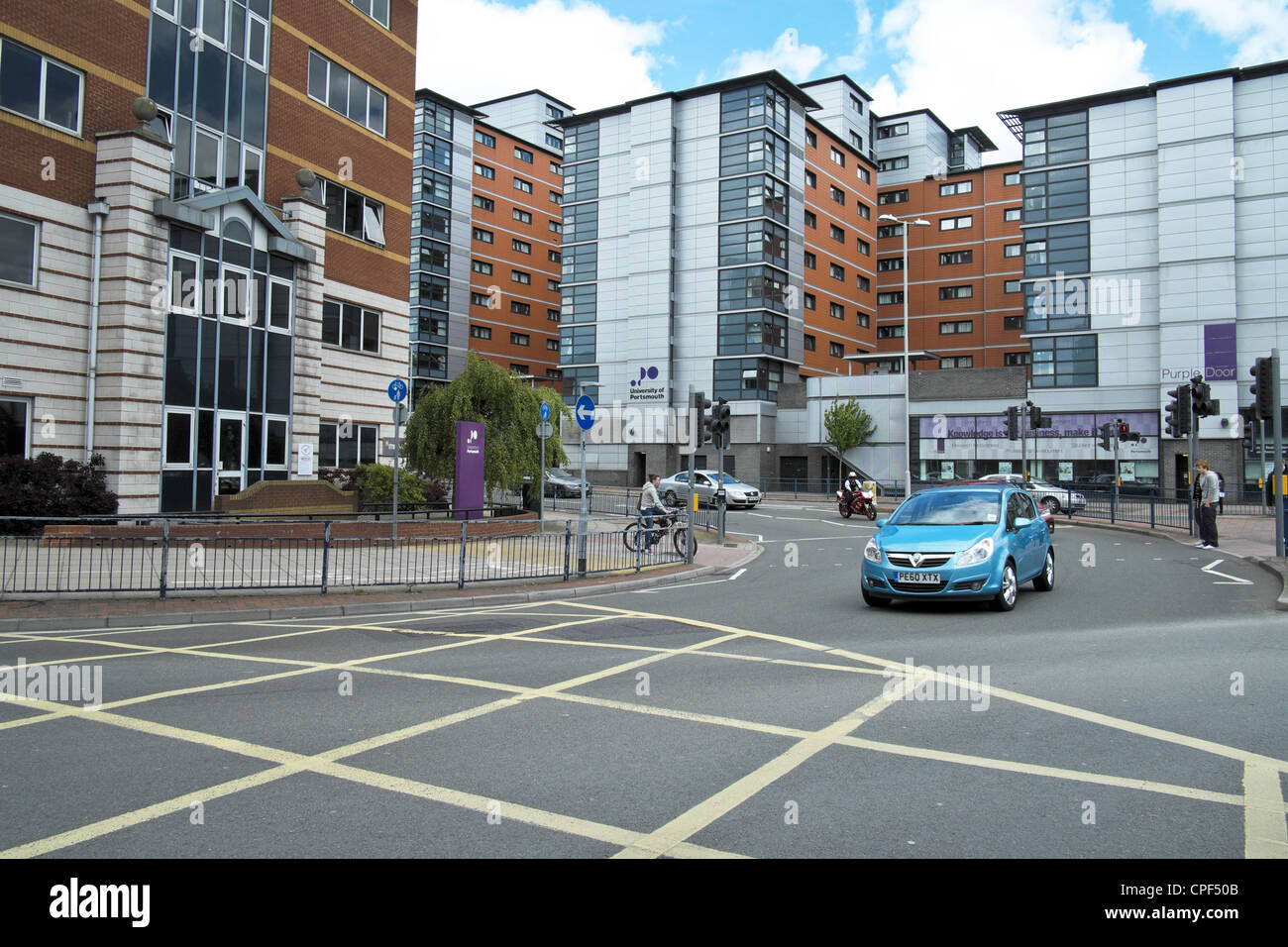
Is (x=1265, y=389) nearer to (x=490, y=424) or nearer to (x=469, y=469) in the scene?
(x=469, y=469)

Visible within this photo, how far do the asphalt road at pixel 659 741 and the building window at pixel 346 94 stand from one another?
827 inches

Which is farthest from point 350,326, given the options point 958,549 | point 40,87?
point 958,549

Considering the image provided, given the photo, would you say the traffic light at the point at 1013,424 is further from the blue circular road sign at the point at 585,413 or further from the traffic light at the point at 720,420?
the blue circular road sign at the point at 585,413

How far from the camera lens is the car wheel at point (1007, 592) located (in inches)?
425

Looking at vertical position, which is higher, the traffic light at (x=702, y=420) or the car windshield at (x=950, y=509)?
the traffic light at (x=702, y=420)

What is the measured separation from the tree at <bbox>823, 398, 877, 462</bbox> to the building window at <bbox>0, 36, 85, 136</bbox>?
4041 centimetres

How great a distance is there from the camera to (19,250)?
715 inches

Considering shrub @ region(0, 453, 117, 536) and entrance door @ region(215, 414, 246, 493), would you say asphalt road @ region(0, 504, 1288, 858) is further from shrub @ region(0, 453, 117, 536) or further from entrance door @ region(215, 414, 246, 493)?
entrance door @ region(215, 414, 246, 493)

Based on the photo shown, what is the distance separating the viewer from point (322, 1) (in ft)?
84.9

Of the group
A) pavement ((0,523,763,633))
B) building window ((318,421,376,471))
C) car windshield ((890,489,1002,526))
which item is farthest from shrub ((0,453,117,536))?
car windshield ((890,489,1002,526))

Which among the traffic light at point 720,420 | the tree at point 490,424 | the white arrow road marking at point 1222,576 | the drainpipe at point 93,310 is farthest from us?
the tree at point 490,424

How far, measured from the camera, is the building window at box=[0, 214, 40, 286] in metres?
18.0

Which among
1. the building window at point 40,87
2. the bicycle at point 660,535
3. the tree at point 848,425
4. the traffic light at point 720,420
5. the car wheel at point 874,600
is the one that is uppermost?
the building window at point 40,87

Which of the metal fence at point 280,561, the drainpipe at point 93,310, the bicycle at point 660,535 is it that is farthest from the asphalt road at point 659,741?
the drainpipe at point 93,310
